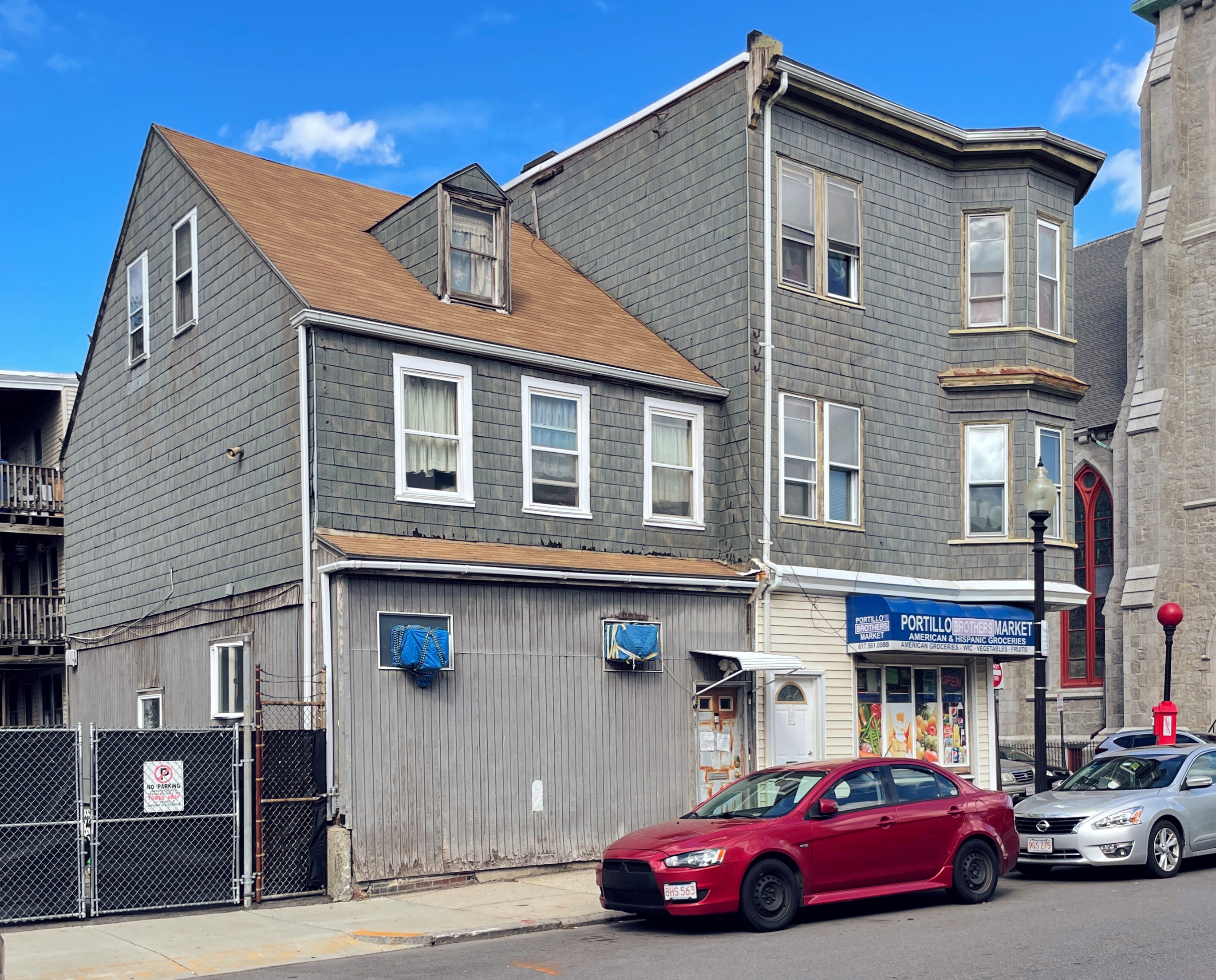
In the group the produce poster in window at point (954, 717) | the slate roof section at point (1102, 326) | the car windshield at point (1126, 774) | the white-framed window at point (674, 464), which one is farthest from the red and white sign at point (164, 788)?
the slate roof section at point (1102, 326)

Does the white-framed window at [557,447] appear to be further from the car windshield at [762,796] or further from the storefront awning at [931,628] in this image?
the car windshield at [762,796]

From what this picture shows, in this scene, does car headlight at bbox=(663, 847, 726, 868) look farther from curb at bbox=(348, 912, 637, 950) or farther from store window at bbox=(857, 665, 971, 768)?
store window at bbox=(857, 665, 971, 768)

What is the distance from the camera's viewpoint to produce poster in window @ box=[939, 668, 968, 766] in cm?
2192

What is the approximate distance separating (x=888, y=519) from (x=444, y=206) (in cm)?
841

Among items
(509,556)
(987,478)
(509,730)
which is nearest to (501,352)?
(509,556)

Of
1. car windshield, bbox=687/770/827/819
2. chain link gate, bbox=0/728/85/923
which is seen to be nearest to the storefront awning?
car windshield, bbox=687/770/827/819

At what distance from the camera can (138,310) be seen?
21906 millimetres

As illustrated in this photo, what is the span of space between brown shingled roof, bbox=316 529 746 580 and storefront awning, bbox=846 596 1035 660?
228 cm

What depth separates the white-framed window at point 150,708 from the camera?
19.8 metres

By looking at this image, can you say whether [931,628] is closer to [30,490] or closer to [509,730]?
[509,730]

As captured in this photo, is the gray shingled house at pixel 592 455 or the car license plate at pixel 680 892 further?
the gray shingled house at pixel 592 455

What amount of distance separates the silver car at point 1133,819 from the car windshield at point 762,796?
2.68m

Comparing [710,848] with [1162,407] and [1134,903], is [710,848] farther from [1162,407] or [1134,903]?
[1162,407]

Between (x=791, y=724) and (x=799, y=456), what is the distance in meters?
4.01
